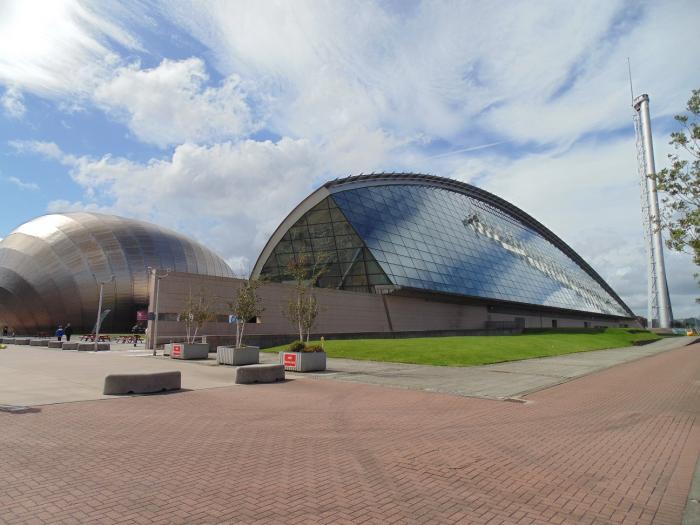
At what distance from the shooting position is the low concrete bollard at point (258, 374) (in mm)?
14820

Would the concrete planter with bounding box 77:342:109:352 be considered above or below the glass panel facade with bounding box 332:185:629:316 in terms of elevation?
below

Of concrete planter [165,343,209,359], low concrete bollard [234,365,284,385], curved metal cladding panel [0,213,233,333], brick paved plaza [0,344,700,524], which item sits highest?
curved metal cladding panel [0,213,233,333]

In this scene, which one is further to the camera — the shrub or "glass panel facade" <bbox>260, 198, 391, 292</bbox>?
"glass panel facade" <bbox>260, 198, 391, 292</bbox>

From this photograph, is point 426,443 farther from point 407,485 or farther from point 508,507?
point 508,507

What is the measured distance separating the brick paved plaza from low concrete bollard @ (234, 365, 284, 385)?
3150 mm

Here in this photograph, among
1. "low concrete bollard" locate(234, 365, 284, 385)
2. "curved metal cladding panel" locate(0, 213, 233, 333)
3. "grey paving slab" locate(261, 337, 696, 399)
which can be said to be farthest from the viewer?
"curved metal cladding panel" locate(0, 213, 233, 333)

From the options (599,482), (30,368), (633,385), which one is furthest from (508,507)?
(30,368)

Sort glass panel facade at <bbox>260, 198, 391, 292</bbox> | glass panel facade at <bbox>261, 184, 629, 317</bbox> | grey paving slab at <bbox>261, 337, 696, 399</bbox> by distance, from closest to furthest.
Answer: grey paving slab at <bbox>261, 337, 696, 399</bbox> → glass panel facade at <bbox>260, 198, 391, 292</bbox> → glass panel facade at <bbox>261, 184, 629, 317</bbox>

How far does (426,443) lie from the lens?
7.69 metres

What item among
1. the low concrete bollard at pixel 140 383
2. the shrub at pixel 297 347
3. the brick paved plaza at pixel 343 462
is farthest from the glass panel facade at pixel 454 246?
the brick paved plaza at pixel 343 462

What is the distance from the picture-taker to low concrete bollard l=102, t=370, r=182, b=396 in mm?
12039

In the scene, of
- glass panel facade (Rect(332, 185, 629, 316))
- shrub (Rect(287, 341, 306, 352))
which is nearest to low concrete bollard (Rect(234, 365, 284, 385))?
shrub (Rect(287, 341, 306, 352))

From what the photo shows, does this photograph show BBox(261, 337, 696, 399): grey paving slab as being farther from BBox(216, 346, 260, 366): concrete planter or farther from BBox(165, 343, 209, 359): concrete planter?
BBox(165, 343, 209, 359): concrete planter

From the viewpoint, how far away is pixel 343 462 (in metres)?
6.56
